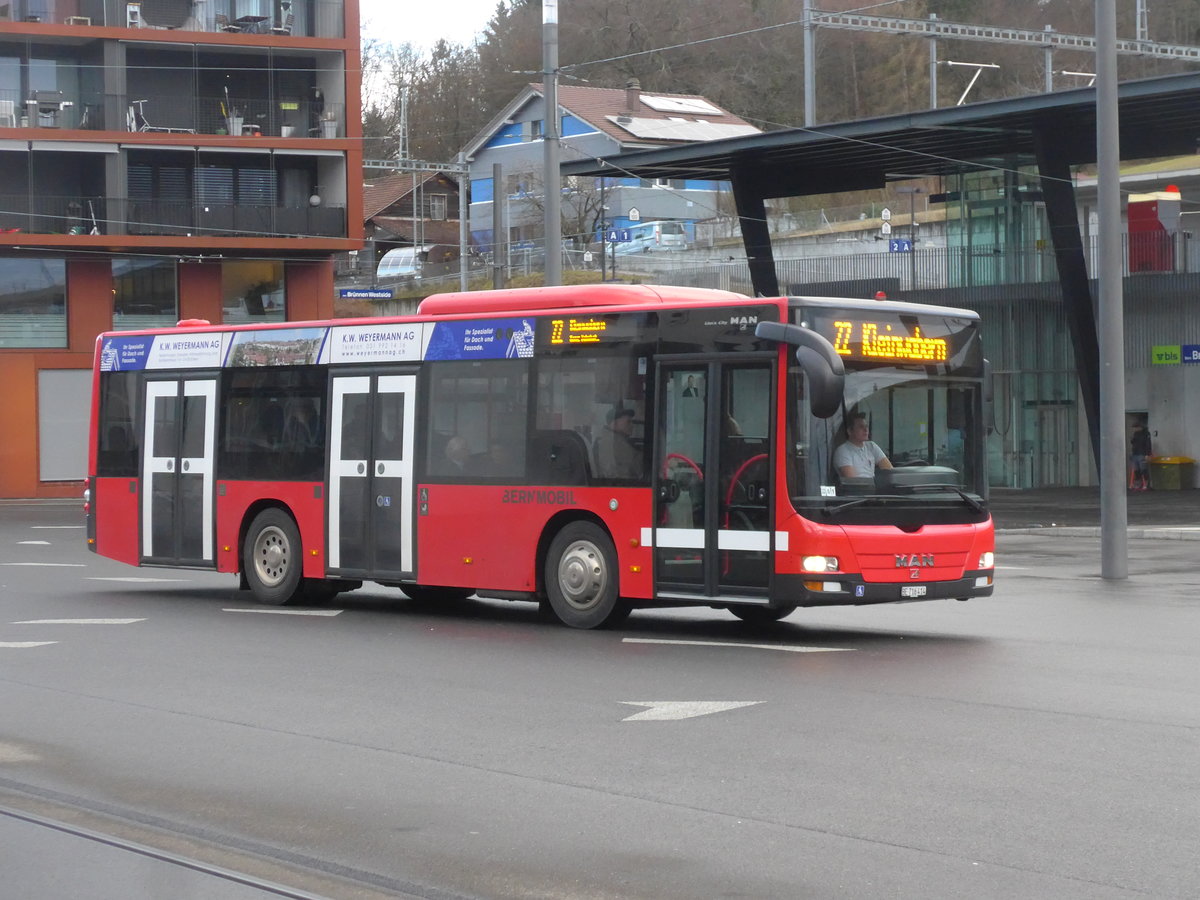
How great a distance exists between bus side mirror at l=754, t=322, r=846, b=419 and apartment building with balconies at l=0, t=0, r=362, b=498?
3851cm

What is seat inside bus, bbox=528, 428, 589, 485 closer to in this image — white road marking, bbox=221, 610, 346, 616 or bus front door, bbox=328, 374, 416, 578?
bus front door, bbox=328, 374, 416, 578

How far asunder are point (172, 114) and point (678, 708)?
143 ft

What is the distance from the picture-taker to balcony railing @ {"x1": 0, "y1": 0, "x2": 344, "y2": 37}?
160 ft

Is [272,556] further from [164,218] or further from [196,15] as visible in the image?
[196,15]

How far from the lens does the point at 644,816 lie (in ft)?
24.2

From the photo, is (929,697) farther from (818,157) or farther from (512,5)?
(512,5)

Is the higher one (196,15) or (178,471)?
(196,15)

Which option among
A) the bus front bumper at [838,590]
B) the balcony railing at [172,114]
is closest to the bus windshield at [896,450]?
the bus front bumper at [838,590]

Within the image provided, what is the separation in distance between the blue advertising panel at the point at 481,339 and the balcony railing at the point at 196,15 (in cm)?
3676

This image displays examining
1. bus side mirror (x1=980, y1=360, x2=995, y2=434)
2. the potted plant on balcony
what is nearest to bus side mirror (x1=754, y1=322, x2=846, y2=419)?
bus side mirror (x1=980, y1=360, x2=995, y2=434)

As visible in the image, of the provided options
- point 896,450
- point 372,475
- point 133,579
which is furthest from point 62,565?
point 896,450

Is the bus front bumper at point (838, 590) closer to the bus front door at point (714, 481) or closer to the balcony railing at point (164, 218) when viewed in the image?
the bus front door at point (714, 481)

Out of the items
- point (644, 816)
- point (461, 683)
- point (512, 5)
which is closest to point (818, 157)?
point (461, 683)

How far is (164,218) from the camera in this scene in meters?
49.2
